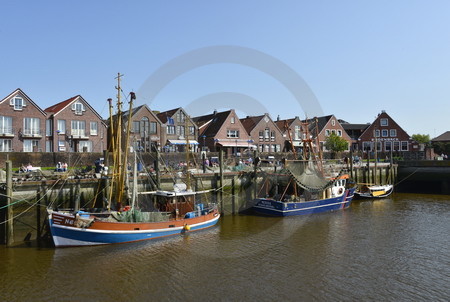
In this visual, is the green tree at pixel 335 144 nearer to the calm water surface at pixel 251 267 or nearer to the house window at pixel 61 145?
the calm water surface at pixel 251 267

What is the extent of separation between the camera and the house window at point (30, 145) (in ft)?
152

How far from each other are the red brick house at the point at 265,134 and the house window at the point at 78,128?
29029 mm

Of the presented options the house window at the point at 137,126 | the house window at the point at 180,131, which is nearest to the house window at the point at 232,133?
the house window at the point at 180,131

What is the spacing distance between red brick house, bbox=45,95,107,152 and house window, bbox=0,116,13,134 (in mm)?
4639

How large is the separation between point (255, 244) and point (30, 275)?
39.7 ft

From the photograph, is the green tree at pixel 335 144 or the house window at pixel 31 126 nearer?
the house window at pixel 31 126

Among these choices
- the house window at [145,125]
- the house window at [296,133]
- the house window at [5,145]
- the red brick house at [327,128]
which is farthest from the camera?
the red brick house at [327,128]

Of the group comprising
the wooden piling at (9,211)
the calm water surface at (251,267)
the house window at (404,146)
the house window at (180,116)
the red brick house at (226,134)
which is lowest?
the calm water surface at (251,267)

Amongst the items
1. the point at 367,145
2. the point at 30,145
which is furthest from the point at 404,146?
the point at 30,145

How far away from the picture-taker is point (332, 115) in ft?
245

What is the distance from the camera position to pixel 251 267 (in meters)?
17.4

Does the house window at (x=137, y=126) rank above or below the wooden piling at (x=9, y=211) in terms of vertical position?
above

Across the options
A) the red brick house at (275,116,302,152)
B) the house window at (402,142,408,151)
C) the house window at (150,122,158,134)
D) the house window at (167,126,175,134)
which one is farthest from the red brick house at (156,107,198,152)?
the house window at (402,142,408,151)

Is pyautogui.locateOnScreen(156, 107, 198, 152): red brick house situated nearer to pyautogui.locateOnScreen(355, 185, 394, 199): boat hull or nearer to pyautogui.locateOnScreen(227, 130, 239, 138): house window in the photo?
pyautogui.locateOnScreen(227, 130, 239, 138): house window
